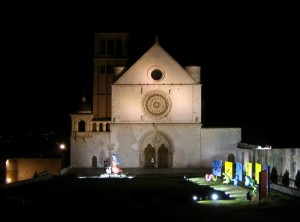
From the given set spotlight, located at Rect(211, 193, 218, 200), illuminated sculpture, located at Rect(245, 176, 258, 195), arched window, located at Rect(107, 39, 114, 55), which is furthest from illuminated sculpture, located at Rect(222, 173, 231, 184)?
arched window, located at Rect(107, 39, 114, 55)

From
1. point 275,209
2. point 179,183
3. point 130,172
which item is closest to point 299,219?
point 275,209

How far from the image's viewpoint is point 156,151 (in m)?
49.2

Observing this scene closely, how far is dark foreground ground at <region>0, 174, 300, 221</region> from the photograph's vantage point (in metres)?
23.7

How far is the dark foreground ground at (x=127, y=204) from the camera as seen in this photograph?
2367 centimetres

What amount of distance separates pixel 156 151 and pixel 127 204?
70.9ft

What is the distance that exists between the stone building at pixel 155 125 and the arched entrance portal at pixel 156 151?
80 millimetres

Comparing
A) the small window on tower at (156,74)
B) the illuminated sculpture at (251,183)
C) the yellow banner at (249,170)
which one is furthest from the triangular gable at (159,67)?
the illuminated sculpture at (251,183)

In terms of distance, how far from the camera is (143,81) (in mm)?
48469

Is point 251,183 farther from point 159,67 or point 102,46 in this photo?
point 102,46

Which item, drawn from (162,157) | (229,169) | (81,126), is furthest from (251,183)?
(81,126)

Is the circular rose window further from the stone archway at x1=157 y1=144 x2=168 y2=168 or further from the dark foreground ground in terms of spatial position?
the dark foreground ground

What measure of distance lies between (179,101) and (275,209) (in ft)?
77.5

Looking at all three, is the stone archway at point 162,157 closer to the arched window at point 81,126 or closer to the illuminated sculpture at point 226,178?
the arched window at point 81,126

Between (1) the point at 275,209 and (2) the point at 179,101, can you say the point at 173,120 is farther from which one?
(1) the point at 275,209
